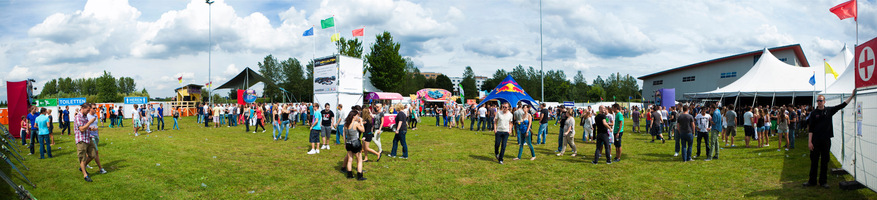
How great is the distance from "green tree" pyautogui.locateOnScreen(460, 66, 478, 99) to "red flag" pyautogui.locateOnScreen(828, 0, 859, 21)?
273ft

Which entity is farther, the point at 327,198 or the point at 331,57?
the point at 331,57

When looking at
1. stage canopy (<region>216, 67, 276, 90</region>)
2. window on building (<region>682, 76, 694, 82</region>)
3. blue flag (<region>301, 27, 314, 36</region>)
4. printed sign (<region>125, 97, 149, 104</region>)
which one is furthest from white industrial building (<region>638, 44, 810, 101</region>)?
printed sign (<region>125, 97, 149, 104</region>)

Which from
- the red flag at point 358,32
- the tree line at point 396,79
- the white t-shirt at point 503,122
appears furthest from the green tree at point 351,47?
the white t-shirt at point 503,122

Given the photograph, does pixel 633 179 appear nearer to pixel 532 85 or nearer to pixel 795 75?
pixel 795 75

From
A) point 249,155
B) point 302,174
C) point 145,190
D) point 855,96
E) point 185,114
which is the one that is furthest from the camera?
point 185,114

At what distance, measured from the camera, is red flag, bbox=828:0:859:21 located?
11.6m

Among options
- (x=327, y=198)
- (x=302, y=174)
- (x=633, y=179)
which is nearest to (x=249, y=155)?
(x=302, y=174)

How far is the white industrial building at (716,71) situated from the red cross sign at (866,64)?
40032 mm

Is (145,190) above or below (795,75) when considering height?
below

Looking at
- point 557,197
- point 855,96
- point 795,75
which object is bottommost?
point 557,197

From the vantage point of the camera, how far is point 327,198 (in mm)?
6320

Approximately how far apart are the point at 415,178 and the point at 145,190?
4.60 m

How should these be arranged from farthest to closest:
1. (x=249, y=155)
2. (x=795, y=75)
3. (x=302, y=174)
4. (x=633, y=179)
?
(x=795, y=75) → (x=249, y=155) → (x=302, y=174) → (x=633, y=179)

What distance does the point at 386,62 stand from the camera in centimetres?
4719
